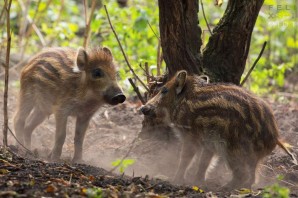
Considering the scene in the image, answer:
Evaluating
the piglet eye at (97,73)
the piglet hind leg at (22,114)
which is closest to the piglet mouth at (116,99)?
the piglet eye at (97,73)

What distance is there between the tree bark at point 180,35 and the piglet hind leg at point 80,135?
4.06ft

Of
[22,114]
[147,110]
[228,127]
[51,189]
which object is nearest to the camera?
[51,189]

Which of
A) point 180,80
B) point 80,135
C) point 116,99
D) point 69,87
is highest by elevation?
point 180,80

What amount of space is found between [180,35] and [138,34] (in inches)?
170

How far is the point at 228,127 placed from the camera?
5883 mm

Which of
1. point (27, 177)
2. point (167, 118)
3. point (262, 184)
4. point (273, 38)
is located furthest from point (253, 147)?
point (273, 38)

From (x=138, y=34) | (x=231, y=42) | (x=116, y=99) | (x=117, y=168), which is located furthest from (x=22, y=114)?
(x=138, y=34)

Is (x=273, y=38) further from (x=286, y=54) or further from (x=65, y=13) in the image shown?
(x=65, y=13)

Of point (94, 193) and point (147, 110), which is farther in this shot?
point (147, 110)

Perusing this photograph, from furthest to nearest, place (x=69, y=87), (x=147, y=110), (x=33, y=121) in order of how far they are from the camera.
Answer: (x=33, y=121), (x=69, y=87), (x=147, y=110)

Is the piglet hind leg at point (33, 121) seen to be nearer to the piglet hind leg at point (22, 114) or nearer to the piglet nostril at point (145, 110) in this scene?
the piglet hind leg at point (22, 114)

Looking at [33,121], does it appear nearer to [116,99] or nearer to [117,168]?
[116,99]

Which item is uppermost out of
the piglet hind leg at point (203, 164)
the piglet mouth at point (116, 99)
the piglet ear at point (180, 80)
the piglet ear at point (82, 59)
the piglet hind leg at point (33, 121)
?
the piglet ear at point (82, 59)

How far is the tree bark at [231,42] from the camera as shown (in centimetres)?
659
